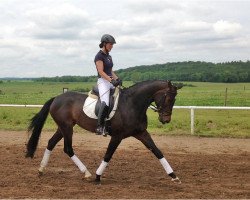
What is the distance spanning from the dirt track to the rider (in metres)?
1.21

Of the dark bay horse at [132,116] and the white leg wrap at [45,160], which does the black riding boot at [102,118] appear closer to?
the dark bay horse at [132,116]

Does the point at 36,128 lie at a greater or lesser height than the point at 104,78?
lesser

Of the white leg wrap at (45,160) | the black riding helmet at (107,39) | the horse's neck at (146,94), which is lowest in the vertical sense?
the white leg wrap at (45,160)

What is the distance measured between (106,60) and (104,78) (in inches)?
15.3

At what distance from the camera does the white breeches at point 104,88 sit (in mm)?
7445

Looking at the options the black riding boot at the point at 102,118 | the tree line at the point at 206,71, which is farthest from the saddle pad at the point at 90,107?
the tree line at the point at 206,71

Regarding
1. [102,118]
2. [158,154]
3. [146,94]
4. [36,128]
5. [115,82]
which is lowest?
[158,154]

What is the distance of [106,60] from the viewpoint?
Result: 7.59 meters

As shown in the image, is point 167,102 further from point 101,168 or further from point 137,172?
point 137,172

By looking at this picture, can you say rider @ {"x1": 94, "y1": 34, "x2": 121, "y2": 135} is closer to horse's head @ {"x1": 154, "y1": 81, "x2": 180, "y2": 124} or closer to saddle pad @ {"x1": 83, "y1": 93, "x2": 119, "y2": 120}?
saddle pad @ {"x1": 83, "y1": 93, "x2": 119, "y2": 120}

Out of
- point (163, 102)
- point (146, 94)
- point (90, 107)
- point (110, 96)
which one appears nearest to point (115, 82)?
point (110, 96)

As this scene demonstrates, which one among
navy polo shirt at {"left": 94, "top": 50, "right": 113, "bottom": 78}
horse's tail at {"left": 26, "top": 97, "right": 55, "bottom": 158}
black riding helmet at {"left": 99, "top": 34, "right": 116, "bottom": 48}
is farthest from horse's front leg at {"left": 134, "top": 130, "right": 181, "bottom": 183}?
horse's tail at {"left": 26, "top": 97, "right": 55, "bottom": 158}

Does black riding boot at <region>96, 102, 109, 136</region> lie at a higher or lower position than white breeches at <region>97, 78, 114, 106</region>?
lower

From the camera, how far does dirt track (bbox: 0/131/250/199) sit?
6.49 meters
